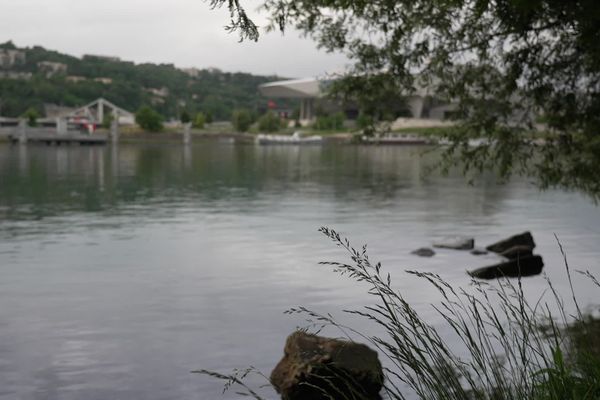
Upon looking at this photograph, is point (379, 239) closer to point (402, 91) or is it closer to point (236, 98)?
point (402, 91)

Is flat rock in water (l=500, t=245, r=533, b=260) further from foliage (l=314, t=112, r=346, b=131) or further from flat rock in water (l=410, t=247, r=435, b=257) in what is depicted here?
foliage (l=314, t=112, r=346, b=131)

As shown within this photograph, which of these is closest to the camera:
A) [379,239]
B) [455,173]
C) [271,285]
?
[271,285]

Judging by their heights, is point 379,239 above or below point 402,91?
below

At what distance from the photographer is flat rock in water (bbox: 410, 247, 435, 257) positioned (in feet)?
54.3

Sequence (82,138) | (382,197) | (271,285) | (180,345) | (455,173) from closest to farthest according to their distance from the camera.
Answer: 1. (180,345)
2. (271,285)
3. (382,197)
4. (455,173)
5. (82,138)

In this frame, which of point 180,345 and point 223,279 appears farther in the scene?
point 223,279

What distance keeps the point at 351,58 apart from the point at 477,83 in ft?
6.65

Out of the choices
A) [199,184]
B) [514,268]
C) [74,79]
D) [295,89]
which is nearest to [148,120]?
[295,89]

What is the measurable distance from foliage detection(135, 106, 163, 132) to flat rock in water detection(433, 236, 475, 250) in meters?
118

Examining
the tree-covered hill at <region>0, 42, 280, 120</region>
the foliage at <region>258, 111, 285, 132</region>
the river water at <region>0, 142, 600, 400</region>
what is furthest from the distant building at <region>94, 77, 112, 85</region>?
the river water at <region>0, 142, 600, 400</region>

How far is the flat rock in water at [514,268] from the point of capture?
1402cm

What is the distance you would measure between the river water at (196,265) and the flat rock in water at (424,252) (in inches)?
5.8

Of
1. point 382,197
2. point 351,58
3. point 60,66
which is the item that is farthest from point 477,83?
point 60,66

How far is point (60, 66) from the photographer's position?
194 meters
